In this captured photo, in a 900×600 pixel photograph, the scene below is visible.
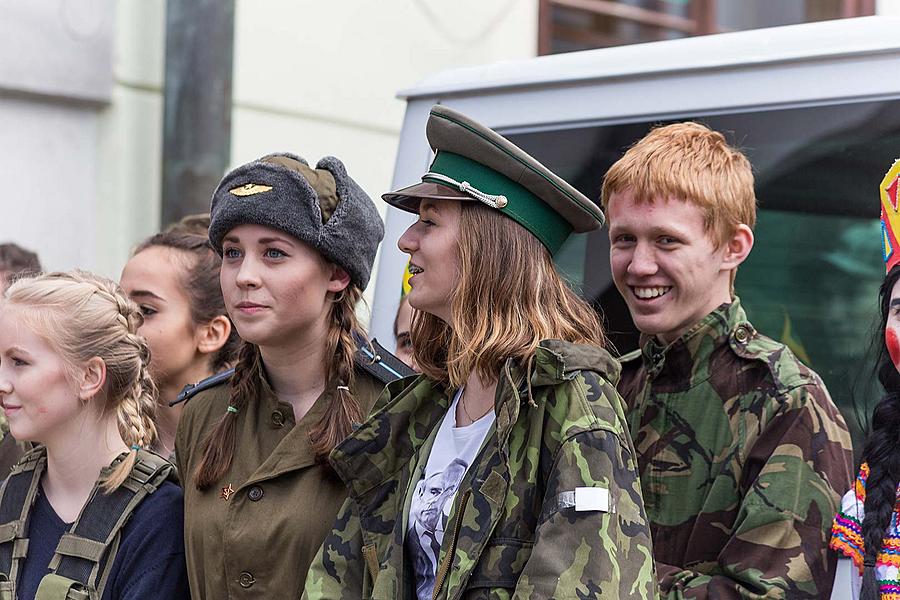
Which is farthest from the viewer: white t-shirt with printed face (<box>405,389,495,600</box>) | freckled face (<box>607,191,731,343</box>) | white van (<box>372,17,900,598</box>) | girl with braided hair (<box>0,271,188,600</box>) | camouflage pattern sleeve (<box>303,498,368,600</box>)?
white van (<box>372,17,900,598</box>)

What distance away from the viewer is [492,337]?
245cm

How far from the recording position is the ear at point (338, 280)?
10.1 ft

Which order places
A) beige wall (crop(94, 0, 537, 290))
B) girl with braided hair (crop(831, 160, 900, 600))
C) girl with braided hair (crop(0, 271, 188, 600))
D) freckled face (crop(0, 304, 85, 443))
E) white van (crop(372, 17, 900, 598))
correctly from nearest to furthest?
1. girl with braided hair (crop(831, 160, 900, 600))
2. girl with braided hair (crop(0, 271, 188, 600))
3. freckled face (crop(0, 304, 85, 443))
4. white van (crop(372, 17, 900, 598))
5. beige wall (crop(94, 0, 537, 290))

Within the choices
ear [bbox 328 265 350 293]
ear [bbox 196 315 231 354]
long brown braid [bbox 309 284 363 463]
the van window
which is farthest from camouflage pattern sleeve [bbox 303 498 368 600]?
ear [bbox 196 315 231 354]

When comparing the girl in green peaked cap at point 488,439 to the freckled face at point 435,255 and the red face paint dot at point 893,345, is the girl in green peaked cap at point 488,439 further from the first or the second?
the red face paint dot at point 893,345

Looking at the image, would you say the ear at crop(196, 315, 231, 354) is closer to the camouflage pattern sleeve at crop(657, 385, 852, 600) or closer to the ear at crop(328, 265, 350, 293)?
the ear at crop(328, 265, 350, 293)

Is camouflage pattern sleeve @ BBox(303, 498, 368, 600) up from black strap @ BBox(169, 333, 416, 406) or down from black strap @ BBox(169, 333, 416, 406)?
down

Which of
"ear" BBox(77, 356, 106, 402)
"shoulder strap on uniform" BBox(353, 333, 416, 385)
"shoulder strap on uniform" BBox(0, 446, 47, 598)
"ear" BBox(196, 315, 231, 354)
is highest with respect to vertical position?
"shoulder strap on uniform" BBox(353, 333, 416, 385)

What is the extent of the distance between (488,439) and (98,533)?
1024 mm

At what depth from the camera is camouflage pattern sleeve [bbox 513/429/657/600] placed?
2.22 meters

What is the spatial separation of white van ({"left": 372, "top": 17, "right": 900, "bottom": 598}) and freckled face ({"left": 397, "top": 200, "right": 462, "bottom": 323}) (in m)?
1.03

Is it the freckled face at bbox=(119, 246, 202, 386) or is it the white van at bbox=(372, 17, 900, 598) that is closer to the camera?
the white van at bbox=(372, 17, 900, 598)

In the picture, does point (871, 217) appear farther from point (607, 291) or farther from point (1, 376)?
point (1, 376)

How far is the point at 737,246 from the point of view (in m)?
2.85
